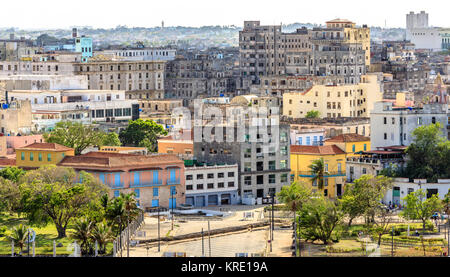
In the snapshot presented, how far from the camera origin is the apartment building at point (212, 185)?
6031 centimetres

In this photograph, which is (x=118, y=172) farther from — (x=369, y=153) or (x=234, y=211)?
(x=369, y=153)

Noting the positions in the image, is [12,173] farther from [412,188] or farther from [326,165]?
[412,188]

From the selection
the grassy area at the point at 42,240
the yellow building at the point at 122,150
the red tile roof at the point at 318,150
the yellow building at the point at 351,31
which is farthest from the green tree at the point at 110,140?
the yellow building at the point at 351,31

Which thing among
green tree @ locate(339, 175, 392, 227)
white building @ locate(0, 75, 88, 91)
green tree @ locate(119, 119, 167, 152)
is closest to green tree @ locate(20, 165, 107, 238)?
green tree @ locate(339, 175, 392, 227)

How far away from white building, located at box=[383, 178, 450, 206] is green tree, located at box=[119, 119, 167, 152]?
23748mm

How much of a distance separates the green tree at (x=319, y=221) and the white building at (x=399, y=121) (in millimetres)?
19453

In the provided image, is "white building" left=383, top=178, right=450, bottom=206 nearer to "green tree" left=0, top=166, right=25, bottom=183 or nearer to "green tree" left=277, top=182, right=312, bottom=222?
"green tree" left=277, top=182, right=312, bottom=222

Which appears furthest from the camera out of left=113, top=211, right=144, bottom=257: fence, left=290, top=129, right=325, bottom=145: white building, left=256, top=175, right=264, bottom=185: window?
left=290, top=129, right=325, bottom=145: white building

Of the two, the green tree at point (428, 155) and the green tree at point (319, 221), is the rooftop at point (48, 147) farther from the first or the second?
the green tree at point (428, 155)

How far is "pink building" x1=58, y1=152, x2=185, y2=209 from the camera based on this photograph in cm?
5738

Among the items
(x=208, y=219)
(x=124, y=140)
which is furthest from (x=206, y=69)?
(x=208, y=219)

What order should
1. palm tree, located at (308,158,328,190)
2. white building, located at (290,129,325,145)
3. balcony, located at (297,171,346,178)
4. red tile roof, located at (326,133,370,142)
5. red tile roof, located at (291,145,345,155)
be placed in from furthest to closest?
white building, located at (290,129,325,145), red tile roof, located at (326,133,370,142), red tile roof, located at (291,145,345,155), balcony, located at (297,171,346,178), palm tree, located at (308,158,328,190)

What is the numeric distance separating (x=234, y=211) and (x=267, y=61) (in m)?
78.9

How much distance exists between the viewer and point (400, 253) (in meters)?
43.8
